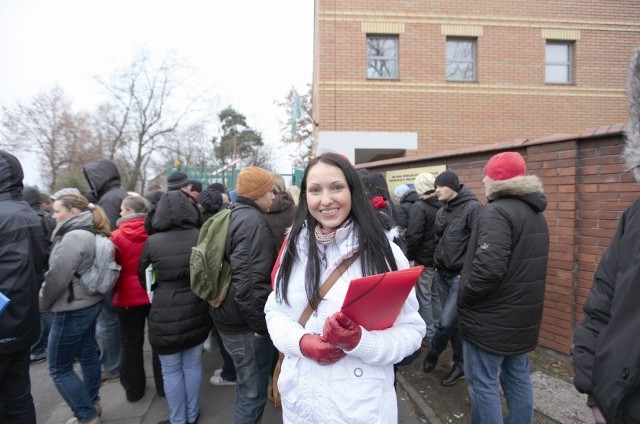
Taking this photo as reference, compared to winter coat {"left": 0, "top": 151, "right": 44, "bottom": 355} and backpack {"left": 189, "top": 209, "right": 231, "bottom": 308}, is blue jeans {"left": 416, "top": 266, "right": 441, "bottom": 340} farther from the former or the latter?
winter coat {"left": 0, "top": 151, "right": 44, "bottom": 355}

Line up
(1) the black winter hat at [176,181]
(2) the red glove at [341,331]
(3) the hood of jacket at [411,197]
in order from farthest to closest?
(3) the hood of jacket at [411,197] → (1) the black winter hat at [176,181] → (2) the red glove at [341,331]

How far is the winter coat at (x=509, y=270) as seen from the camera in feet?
7.34

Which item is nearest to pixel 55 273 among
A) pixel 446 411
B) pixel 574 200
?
pixel 446 411

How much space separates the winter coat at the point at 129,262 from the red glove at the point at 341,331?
243 centimetres

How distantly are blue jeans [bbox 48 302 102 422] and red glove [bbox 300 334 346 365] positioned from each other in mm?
2365

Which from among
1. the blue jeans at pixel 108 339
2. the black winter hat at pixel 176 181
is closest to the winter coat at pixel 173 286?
the blue jeans at pixel 108 339

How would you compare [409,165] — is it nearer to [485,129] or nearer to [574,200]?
[574,200]

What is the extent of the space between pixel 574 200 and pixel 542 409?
209 cm

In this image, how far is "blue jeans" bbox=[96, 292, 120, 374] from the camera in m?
3.80

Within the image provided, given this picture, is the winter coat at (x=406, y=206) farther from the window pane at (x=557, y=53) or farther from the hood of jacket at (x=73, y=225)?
the window pane at (x=557, y=53)

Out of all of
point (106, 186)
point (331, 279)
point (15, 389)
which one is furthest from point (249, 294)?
point (106, 186)

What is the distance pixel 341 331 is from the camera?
4.27 ft

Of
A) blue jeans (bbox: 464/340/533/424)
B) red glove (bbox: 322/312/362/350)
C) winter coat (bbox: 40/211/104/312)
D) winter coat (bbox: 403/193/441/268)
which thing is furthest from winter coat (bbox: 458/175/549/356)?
winter coat (bbox: 40/211/104/312)

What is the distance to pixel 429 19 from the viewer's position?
972 centimetres
